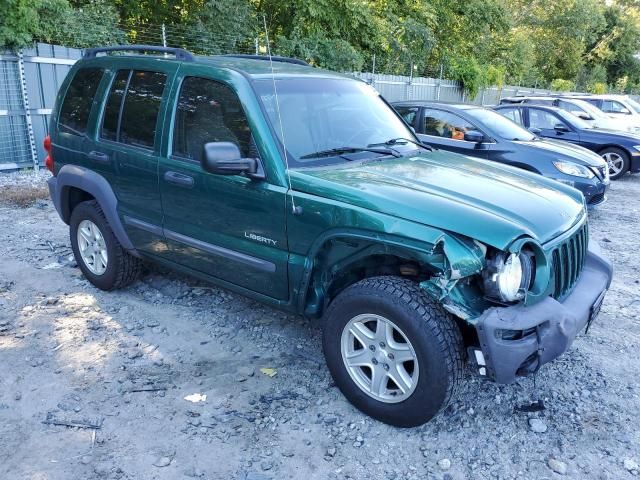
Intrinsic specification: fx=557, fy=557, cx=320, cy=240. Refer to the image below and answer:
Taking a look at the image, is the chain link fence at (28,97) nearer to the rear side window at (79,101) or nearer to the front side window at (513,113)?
the rear side window at (79,101)

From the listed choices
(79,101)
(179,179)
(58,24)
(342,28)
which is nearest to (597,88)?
(342,28)

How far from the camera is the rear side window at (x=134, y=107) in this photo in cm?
405

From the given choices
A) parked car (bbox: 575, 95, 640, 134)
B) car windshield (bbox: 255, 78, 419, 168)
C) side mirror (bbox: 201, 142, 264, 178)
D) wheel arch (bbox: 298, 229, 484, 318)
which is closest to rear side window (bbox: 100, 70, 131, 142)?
car windshield (bbox: 255, 78, 419, 168)

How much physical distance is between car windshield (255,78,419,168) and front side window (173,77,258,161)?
200 millimetres

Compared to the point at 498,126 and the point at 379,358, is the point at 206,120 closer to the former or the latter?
the point at 379,358

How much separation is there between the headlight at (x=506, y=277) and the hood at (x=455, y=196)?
0.10 m

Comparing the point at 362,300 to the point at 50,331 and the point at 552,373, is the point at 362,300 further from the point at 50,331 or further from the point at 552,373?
the point at 50,331

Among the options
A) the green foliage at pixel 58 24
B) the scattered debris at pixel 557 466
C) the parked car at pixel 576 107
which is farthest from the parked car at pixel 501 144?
the green foliage at pixel 58 24

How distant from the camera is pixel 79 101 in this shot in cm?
471

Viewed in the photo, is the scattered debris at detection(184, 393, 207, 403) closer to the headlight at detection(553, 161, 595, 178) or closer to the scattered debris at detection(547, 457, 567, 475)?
the scattered debris at detection(547, 457, 567, 475)

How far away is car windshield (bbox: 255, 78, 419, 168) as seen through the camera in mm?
3518

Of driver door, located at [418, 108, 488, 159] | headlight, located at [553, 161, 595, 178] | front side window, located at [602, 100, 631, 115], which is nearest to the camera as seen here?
headlight, located at [553, 161, 595, 178]

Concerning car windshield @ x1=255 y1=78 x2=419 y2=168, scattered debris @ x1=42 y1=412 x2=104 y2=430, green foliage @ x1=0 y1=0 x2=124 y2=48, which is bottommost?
scattered debris @ x1=42 y1=412 x2=104 y2=430

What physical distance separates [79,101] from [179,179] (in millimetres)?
1596
